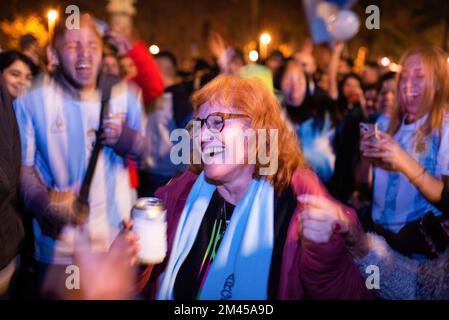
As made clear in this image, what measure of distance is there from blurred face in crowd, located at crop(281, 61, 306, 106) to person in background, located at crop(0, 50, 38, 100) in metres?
2.22

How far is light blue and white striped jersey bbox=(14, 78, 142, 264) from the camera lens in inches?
116

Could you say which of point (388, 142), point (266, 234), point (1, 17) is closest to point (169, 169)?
point (388, 142)

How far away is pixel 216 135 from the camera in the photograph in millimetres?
2195

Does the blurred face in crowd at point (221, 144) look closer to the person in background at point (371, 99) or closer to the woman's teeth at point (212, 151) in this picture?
the woman's teeth at point (212, 151)

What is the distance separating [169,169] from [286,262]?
2.47m

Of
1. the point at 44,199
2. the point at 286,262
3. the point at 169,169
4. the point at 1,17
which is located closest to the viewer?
the point at 286,262

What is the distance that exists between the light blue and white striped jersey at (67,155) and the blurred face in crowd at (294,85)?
6.92ft

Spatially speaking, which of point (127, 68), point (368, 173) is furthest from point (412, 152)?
point (127, 68)

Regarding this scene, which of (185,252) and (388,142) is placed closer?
(185,252)

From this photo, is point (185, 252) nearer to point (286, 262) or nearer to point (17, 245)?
point (286, 262)

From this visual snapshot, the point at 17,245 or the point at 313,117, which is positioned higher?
the point at 313,117

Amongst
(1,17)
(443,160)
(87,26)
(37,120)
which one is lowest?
(443,160)

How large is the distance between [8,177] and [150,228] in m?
0.79

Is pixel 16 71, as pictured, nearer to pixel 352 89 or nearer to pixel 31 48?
pixel 31 48
